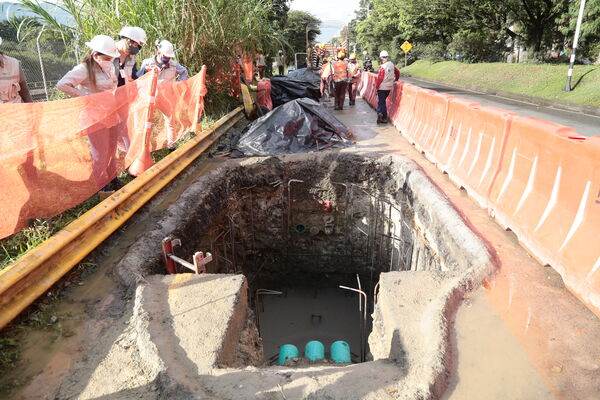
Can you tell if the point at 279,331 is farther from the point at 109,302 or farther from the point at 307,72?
the point at 307,72

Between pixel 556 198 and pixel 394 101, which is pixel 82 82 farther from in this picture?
pixel 394 101

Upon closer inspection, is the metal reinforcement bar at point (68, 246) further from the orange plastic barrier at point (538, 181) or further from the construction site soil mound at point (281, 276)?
the orange plastic barrier at point (538, 181)

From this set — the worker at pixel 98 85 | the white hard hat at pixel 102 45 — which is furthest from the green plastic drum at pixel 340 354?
the white hard hat at pixel 102 45

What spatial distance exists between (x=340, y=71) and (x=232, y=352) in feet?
35.1

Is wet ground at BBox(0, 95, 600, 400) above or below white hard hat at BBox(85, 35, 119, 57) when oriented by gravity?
below

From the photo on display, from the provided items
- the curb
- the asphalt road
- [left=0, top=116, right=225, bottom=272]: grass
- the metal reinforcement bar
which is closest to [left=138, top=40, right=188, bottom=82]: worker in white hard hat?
the metal reinforcement bar

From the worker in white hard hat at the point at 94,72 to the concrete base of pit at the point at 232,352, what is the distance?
8.29ft

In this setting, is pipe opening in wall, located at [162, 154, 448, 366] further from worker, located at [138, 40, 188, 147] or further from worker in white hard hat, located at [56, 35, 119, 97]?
worker in white hard hat, located at [56, 35, 119, 97]

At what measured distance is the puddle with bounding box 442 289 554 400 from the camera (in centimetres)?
222

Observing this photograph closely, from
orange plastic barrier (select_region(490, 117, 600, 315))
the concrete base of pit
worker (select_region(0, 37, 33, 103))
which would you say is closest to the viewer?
the concrete base of pit

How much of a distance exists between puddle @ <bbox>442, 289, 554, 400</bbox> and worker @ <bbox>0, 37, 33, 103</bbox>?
15.2 feet

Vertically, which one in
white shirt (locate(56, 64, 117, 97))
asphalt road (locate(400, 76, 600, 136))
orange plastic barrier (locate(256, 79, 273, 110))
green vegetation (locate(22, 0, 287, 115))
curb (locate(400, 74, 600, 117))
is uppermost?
green vegetation (locate(22, 0, 287, 115))

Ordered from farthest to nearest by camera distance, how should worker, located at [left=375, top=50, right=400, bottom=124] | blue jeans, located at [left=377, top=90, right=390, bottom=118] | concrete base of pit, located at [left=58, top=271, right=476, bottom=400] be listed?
1. blue jeans, located at [left=377, top=90, right=390, bottom=118]
2. worker, located at [left=375, top=50, right=400, bottom=124]
3. concrete base of pit, located at [left=58, top=271, right=476, bottom=400]

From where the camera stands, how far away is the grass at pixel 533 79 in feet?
48.0
